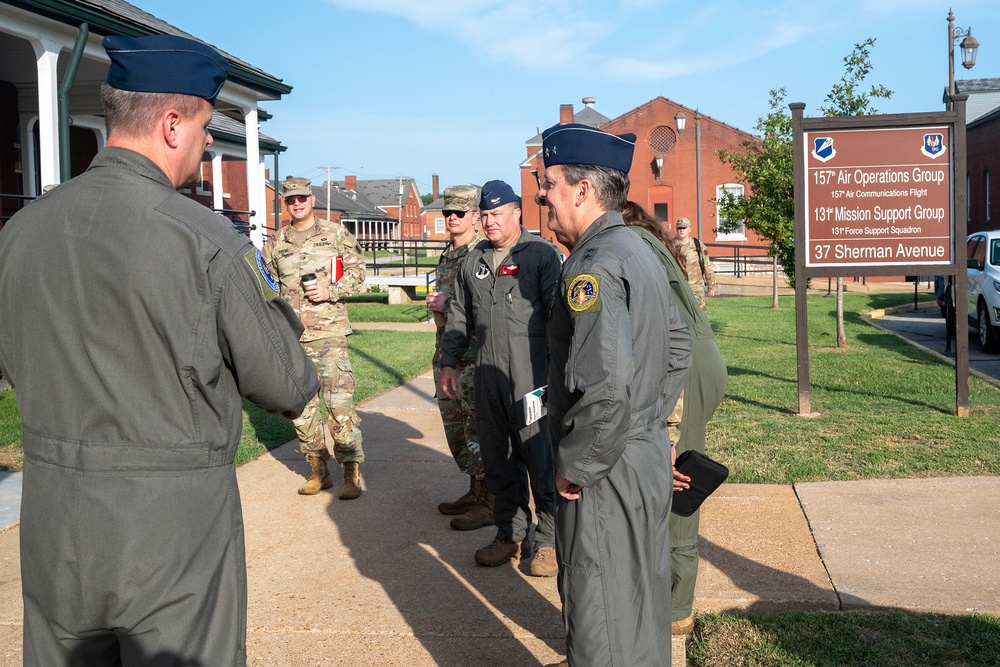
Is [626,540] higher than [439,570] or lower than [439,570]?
higher

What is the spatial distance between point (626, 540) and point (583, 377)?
1.71 feet

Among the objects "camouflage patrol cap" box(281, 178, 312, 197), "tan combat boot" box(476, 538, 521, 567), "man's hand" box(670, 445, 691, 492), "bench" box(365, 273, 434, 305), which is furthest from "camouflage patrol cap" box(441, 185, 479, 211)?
"bench" box(365, 273, 434, 305)

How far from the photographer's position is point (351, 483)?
6637 mm

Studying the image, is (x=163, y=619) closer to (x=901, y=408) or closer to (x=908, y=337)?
(x=901, y=408)

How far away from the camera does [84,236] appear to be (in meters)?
2.09

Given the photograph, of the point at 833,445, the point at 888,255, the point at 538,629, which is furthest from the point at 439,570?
the point at 888,255

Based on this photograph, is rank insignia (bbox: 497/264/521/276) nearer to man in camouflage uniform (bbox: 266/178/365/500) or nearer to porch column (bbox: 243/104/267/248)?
man in camouflage uniform (bbox: 266/178/365/500)

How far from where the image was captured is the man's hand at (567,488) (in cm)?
286

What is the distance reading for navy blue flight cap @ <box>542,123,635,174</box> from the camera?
306 centimetres

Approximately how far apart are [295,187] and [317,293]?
0.75m

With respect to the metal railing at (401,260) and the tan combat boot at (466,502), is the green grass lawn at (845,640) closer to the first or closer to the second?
the tan combat boot at (466,502)

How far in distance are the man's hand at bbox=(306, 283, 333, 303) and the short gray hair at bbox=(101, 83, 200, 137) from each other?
435 centimetres

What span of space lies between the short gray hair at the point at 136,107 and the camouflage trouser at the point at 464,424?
3.78 metres

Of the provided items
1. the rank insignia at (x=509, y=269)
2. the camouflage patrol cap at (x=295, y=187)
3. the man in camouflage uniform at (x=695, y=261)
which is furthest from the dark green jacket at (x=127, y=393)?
the man in camouflage uniform at (x=695, y=261)
